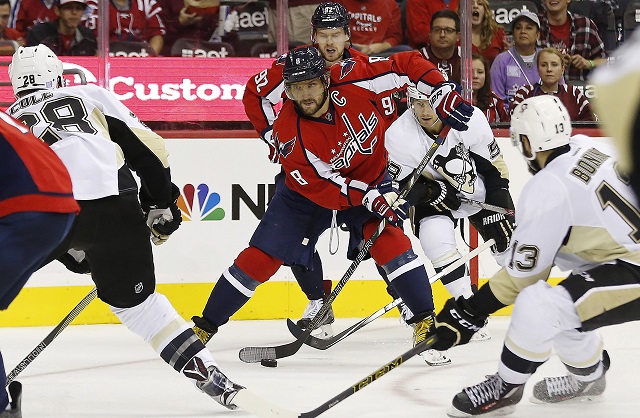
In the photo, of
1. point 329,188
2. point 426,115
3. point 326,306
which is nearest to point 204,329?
point 326,306

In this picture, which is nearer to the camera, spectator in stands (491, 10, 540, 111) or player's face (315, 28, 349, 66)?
player's face (315, 28, 349, 66)

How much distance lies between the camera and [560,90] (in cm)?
517

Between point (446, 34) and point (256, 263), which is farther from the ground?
point (446, 34)

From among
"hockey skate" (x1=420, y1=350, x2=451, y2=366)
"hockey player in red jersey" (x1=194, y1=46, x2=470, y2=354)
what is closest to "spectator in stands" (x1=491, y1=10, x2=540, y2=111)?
"hockey player in red jersey" (x1=194, y1=46, x2=470, y2=354)

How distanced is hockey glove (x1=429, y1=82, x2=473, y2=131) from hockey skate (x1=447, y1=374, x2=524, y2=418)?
113 cm

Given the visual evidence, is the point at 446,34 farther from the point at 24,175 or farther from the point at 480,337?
the point at 24,175

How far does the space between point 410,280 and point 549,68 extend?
202 cm

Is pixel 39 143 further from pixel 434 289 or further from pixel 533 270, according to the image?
pixel 434 289

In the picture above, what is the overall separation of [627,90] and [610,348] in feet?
9.42

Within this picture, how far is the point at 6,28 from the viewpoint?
15.6 feet

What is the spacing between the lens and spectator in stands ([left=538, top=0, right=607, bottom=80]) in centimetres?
525

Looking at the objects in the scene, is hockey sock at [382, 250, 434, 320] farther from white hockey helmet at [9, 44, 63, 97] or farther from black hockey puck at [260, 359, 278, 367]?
white hockey helmet at [9, 44, 63, 97]

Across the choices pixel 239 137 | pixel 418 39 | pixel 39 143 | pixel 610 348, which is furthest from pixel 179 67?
pixel 39 143

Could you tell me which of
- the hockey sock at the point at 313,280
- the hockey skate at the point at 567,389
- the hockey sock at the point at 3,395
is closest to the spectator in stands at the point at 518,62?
the hockey sock at the point at 313,280
